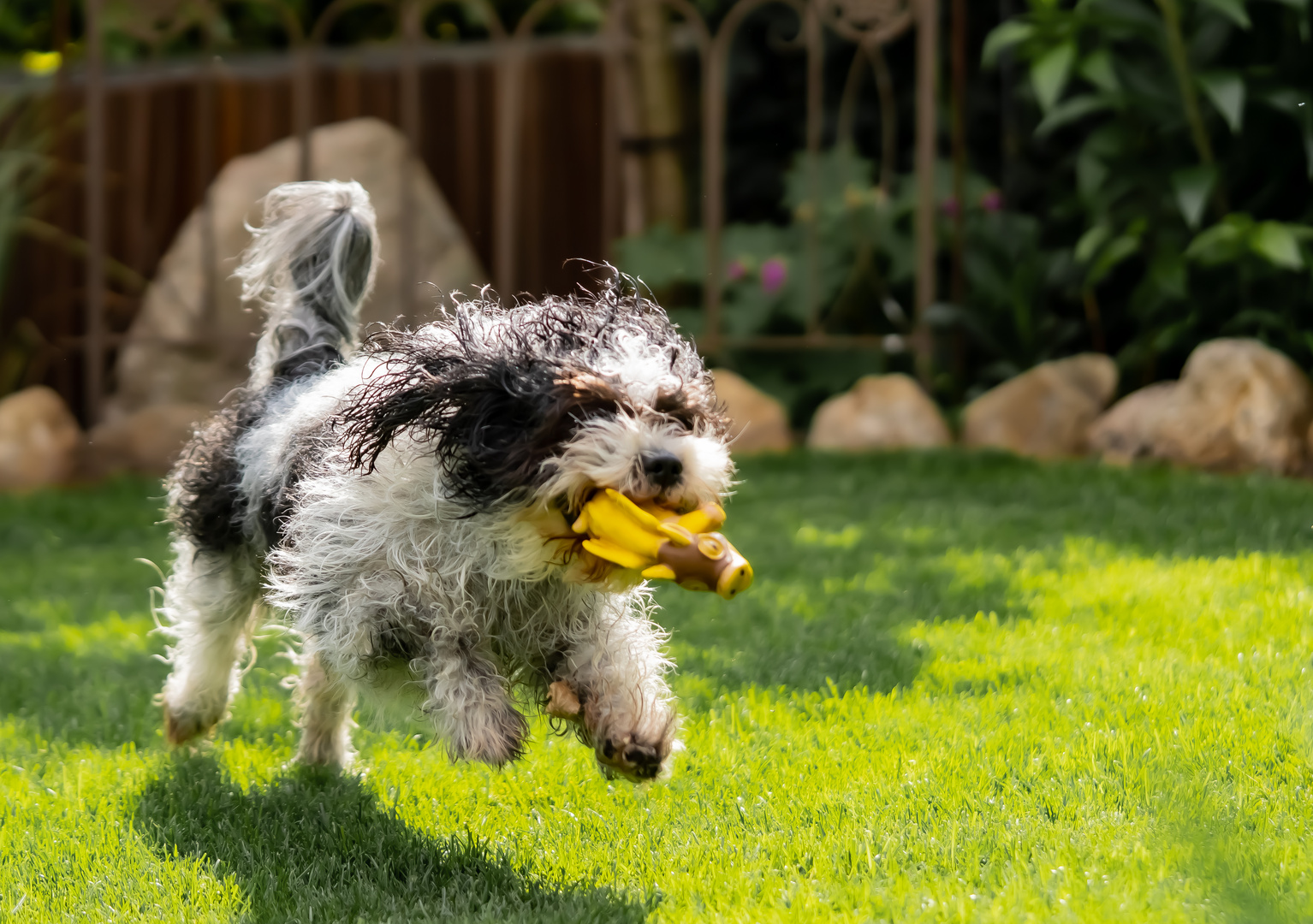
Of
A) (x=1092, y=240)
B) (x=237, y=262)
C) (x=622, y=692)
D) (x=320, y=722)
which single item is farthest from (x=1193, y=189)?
(x=237, y=262)

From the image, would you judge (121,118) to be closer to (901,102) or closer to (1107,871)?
(901,102)

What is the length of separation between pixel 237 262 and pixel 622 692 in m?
7.60

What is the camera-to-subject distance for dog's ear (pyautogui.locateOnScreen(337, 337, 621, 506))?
9.12ft

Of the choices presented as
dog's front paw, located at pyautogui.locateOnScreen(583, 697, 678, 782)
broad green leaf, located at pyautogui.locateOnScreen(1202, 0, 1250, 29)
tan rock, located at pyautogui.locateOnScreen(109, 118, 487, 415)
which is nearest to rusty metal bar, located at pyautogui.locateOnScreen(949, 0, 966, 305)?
broad green leaf, located at pyautogui.locateOnScreen(1202, 0, 1250, 29)

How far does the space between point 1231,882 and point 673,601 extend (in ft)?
12.6

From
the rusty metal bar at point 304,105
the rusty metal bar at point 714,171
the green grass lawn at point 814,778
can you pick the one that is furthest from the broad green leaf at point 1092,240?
the rusty metal bar at point 304,105

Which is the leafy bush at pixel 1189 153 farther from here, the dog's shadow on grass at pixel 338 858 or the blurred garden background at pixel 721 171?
the dog's shadow on grass at pixel 338 858

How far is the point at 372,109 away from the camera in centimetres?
1023

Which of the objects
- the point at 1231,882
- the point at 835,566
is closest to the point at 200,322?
the point at 835,566

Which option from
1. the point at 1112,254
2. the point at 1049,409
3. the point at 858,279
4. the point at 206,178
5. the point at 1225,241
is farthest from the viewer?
the point at 206,178

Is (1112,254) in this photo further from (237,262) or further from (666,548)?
(666,548)

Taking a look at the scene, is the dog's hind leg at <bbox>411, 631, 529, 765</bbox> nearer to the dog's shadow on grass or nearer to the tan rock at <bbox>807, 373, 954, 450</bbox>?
the dog's shadow on grass

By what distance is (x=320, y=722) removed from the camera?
376 cm

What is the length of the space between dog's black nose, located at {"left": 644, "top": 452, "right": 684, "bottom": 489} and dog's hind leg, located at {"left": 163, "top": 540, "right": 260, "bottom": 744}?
1557 mm
